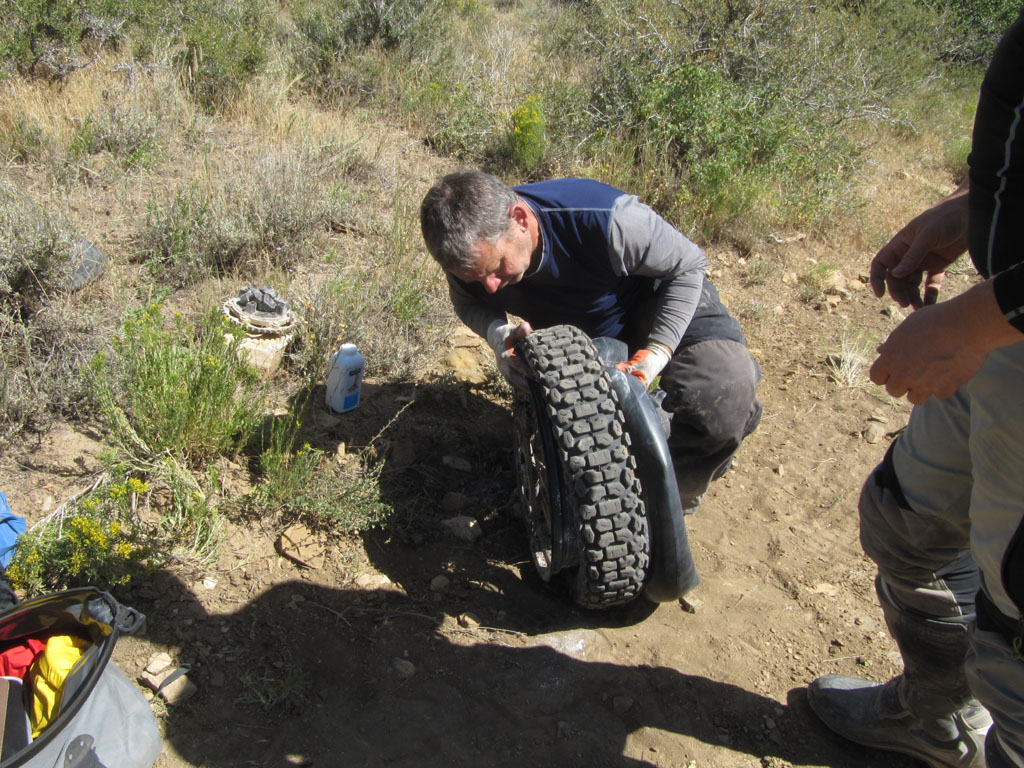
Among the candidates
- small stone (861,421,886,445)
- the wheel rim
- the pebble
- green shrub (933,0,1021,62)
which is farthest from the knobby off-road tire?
green shrub (933,0,1021,62)

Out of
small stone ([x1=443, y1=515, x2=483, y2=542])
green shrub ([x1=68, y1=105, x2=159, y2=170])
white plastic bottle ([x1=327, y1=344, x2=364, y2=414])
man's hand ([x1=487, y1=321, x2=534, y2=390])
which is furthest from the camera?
green shrub ([x1=68, y1=105, x2=159, y2=170])

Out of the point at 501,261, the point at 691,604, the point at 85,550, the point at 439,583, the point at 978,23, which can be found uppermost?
the point at 978,23

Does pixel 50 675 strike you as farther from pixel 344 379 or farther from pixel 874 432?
pixel 874 432

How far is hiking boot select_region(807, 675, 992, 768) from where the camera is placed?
2.00 m

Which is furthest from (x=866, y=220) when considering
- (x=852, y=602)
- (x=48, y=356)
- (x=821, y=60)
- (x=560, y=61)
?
(x=48, y=356)

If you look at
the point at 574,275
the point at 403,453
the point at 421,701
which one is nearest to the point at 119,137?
the point at 403,453

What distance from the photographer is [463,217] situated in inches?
93.5

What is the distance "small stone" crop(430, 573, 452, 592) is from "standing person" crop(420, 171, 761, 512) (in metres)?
0.74

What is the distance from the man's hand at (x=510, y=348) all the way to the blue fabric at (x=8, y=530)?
5.13ft

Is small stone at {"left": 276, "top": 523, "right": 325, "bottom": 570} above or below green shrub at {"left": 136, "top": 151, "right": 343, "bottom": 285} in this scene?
below

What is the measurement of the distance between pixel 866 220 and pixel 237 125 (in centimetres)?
453

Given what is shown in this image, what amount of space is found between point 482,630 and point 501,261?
1196mm

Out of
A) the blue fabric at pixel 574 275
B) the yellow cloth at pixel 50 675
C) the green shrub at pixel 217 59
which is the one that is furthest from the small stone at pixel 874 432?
the green shrub at pixel 217 59

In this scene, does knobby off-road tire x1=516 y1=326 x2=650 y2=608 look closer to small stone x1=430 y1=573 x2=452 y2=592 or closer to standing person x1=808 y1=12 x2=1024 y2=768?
small stone x1=430 y1=573 x2=452 y2=592
